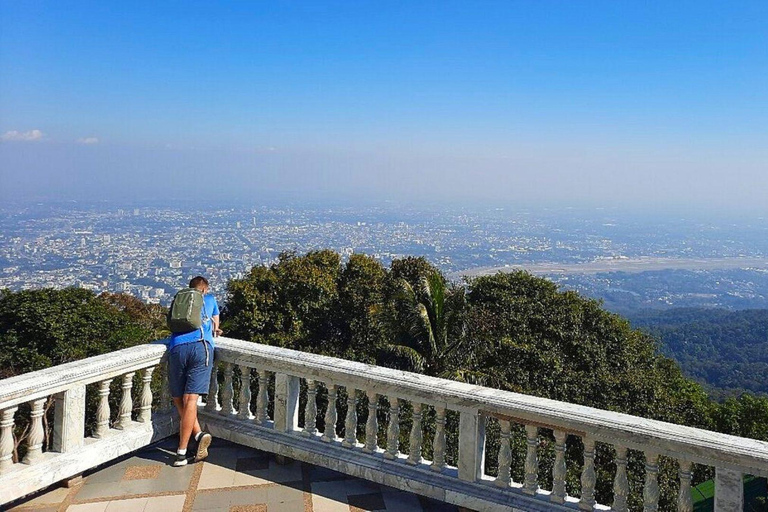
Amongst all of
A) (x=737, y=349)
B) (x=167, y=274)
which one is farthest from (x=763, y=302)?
(x=167, y=274)

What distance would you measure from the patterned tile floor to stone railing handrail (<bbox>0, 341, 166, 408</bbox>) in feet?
2.53

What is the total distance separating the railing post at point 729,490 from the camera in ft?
11.1

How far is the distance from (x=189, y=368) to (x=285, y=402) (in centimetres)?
87

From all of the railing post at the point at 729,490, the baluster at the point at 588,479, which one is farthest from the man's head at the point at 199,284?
the railing post at the point at 729,490

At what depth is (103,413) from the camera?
15.8 ft

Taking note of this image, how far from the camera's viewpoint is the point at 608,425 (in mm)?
3766

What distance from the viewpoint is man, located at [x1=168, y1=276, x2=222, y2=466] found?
4.96 meters

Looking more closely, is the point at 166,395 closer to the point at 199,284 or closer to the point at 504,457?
the point at 199,284

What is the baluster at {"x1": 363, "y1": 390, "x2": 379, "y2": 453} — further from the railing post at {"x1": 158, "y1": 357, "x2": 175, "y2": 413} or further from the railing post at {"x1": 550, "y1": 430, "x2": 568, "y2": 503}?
the railing post at {"x1": 158, "y1": 357, "x2": 175, "y2": 413}

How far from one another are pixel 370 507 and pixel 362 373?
3.21 ft

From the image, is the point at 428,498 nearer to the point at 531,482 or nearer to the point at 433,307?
the point at 531,482

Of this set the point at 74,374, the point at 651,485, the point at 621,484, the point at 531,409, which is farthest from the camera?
the point at 74,374

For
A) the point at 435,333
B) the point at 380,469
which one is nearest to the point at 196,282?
the point at 380,469

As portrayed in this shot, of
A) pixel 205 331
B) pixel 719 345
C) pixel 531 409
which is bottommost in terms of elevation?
pixel 719 345
